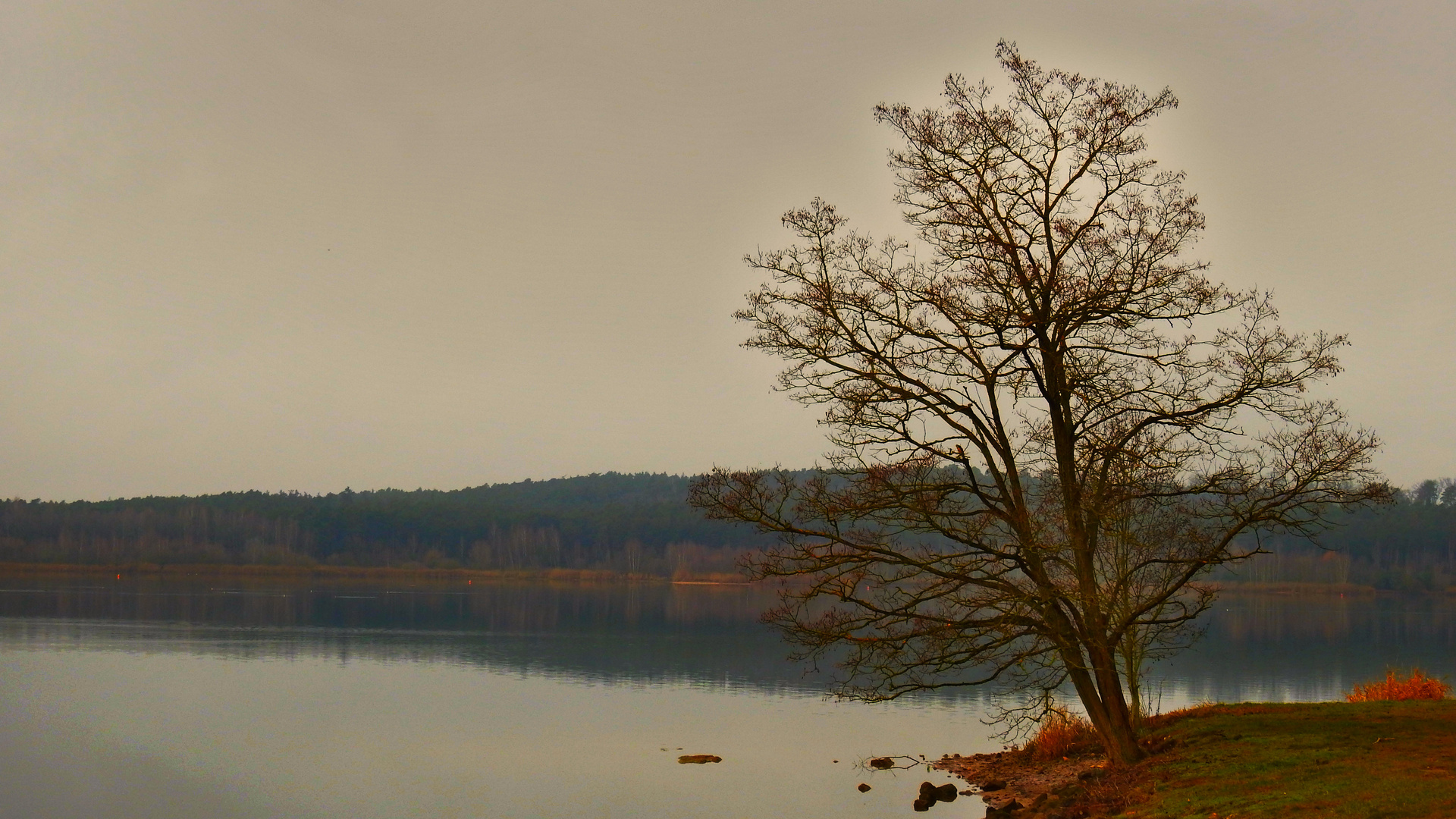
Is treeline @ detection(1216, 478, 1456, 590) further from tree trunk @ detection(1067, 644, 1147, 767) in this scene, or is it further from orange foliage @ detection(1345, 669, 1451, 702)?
tree trunk @ detection(1067, 644, 1147, 767)

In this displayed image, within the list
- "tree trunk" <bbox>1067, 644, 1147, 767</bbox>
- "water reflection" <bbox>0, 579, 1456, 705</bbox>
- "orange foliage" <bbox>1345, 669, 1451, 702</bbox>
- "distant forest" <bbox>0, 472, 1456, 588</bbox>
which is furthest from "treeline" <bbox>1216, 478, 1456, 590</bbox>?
"tree trunk" <bbox>1067, 644, 1147, 767</bbox>

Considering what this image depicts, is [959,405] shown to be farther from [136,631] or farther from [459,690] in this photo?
[136,631]

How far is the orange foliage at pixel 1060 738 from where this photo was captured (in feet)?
81.9

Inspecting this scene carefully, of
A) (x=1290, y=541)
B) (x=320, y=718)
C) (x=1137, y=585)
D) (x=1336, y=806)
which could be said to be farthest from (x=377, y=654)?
(x=1290, y=541)

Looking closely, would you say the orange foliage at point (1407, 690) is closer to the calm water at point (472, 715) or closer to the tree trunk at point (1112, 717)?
the calm water at point (472, 715)

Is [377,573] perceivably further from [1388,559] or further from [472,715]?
[472,715]

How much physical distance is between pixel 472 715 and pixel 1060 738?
18.1 m

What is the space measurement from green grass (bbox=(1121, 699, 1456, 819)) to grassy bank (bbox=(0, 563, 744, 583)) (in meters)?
142

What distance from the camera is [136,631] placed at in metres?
63.5

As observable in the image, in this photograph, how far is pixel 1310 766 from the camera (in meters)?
17.1

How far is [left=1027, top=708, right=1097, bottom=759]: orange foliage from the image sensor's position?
25.0m

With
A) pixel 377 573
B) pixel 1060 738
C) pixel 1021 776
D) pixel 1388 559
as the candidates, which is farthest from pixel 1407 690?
pixel 377 573

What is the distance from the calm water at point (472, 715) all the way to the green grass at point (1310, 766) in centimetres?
474

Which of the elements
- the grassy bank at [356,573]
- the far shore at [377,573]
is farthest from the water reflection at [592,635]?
the grassy bank at [356,573]
